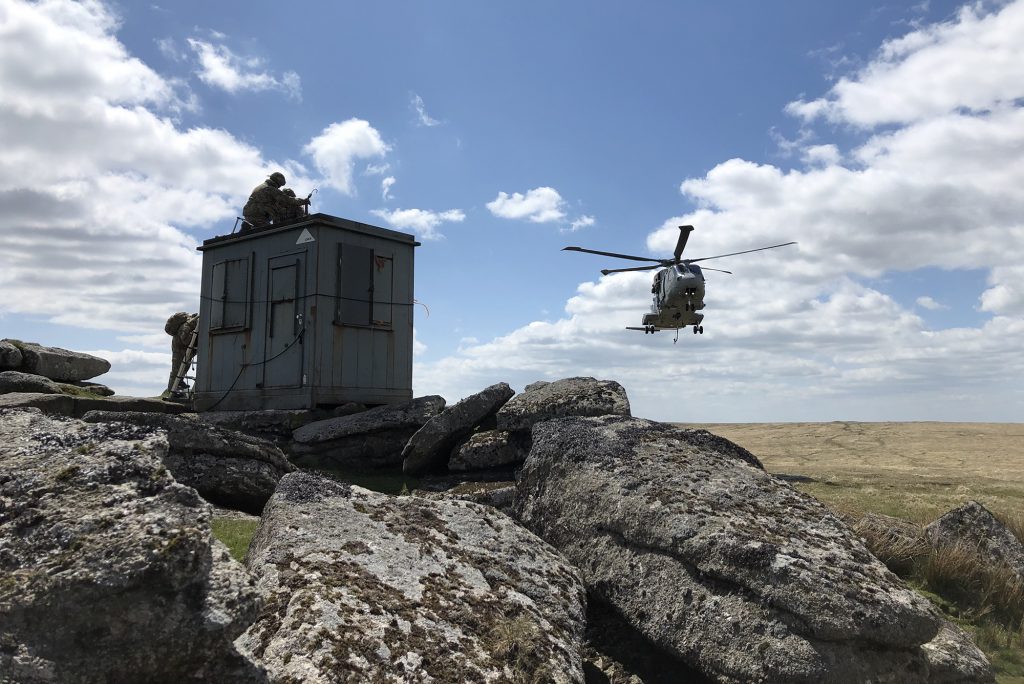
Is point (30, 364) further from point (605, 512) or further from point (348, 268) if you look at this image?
point (605, 512)

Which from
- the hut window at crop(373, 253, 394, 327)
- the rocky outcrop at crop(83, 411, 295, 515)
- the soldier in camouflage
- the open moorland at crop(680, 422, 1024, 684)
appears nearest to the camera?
the open moorland at crop(680, 422, 1024, 684)

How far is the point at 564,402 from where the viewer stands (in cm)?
884

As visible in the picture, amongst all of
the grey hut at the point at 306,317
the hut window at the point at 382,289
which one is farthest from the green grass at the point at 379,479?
the hut window at the point at 382,289

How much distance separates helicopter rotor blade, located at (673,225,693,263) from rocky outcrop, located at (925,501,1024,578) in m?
39.4

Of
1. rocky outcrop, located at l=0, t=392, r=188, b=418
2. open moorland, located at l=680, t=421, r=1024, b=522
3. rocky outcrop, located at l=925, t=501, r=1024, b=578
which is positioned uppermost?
rocky outcrop, located at l=0, t=392, r=188, b=418

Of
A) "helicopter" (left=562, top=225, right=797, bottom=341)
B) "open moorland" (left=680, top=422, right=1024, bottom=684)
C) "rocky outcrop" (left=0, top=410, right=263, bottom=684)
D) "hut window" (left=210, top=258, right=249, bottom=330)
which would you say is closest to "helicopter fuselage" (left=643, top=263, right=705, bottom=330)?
"helicopter" (left=562, top=225, right=797, bottom=341)

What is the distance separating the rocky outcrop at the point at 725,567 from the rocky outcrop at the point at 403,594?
48 centimetres

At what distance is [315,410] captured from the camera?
1398cm

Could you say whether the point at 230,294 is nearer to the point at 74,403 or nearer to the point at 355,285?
the point at 355,285

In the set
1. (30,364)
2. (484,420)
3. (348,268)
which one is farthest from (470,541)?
(30,364)

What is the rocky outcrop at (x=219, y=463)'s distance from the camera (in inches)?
294

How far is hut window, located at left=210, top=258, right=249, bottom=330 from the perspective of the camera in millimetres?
15727

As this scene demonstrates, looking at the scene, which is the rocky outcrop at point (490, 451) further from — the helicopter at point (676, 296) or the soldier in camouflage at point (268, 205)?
the helicopter at point (676, 296)

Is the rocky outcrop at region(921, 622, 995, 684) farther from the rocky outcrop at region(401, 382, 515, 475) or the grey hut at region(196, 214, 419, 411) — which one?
the grey hut at region(196, 214, 419, 411)
